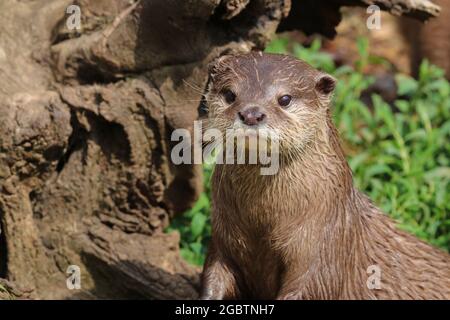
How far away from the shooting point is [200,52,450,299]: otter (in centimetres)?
359

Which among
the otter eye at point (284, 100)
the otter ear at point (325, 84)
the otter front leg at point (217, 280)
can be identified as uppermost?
the otter ear at point (325, 84)

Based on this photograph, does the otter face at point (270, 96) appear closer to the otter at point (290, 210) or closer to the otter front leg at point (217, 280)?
the otter at point (290, 210)

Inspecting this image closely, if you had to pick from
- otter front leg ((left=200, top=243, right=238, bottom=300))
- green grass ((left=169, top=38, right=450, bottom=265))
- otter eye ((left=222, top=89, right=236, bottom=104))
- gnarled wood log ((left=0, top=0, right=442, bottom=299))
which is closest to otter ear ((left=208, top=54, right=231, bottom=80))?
otter eye ((left=222, top=89, right=236, bottom=104))

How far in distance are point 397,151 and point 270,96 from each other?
2250 mm

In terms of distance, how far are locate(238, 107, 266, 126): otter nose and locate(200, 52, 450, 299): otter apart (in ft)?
0.06

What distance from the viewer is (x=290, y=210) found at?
12.2 ft

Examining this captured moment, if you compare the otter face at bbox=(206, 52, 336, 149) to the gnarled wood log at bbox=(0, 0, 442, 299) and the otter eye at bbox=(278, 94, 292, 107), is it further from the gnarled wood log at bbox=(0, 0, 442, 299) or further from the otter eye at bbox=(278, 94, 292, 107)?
the gnarled wood log at bbox=(0, 0, 442, 299)

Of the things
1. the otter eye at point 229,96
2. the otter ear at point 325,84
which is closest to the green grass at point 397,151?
the otter ear at point 325,84

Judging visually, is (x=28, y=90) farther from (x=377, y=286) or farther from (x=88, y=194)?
(x=377, y=286)

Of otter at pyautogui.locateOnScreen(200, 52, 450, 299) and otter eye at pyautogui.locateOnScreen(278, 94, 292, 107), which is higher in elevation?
otter eye at pyautogui.locateOnScreen(278, 94, 292, 107)

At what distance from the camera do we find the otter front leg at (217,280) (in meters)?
3.87

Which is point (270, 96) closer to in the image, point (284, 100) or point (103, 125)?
point (284, 100)

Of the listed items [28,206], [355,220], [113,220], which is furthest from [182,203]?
[355,220]

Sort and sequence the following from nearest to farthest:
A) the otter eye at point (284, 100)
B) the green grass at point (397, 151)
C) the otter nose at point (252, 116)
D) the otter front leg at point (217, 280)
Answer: the otter nose at point (252, 116) < the otter eye at point (284, 100) < the otter front leg at point (217, 280) < the green grass at point (397, 151)
